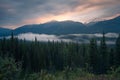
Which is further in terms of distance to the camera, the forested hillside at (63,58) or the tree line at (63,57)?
the tree line at (63,57)

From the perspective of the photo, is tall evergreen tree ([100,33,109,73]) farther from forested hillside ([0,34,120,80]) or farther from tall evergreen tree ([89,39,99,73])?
tall evergreen tree ([89,39,99,73])

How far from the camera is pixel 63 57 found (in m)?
106

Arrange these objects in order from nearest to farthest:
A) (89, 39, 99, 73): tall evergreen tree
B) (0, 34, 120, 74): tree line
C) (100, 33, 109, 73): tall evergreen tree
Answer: (89, 39, 99, 73): tall evergreen tree → (0, 34, 120, 74): tree line → (100, 33, 109, 73): tall evergreen tree

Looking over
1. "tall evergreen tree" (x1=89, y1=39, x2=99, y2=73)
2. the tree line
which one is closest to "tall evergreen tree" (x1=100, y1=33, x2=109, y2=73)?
the tree line

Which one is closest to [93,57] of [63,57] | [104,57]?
[104,57]

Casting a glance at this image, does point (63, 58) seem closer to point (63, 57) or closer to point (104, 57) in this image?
point (63, 57)

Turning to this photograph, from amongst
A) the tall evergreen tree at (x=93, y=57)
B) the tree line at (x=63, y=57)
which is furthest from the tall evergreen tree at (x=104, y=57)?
the tall evergreen tree at (x=93, y=57)

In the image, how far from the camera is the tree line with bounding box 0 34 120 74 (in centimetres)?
7344

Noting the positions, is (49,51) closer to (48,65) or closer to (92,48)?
(48,65)

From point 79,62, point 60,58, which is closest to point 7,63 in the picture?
point 79,62

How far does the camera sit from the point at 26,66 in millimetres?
87312

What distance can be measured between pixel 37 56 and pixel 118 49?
34.9 metres

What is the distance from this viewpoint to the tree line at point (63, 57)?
73438 mm

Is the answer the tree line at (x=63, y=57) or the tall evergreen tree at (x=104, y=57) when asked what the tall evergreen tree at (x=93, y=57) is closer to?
the tree line at (x=63, y=57)
